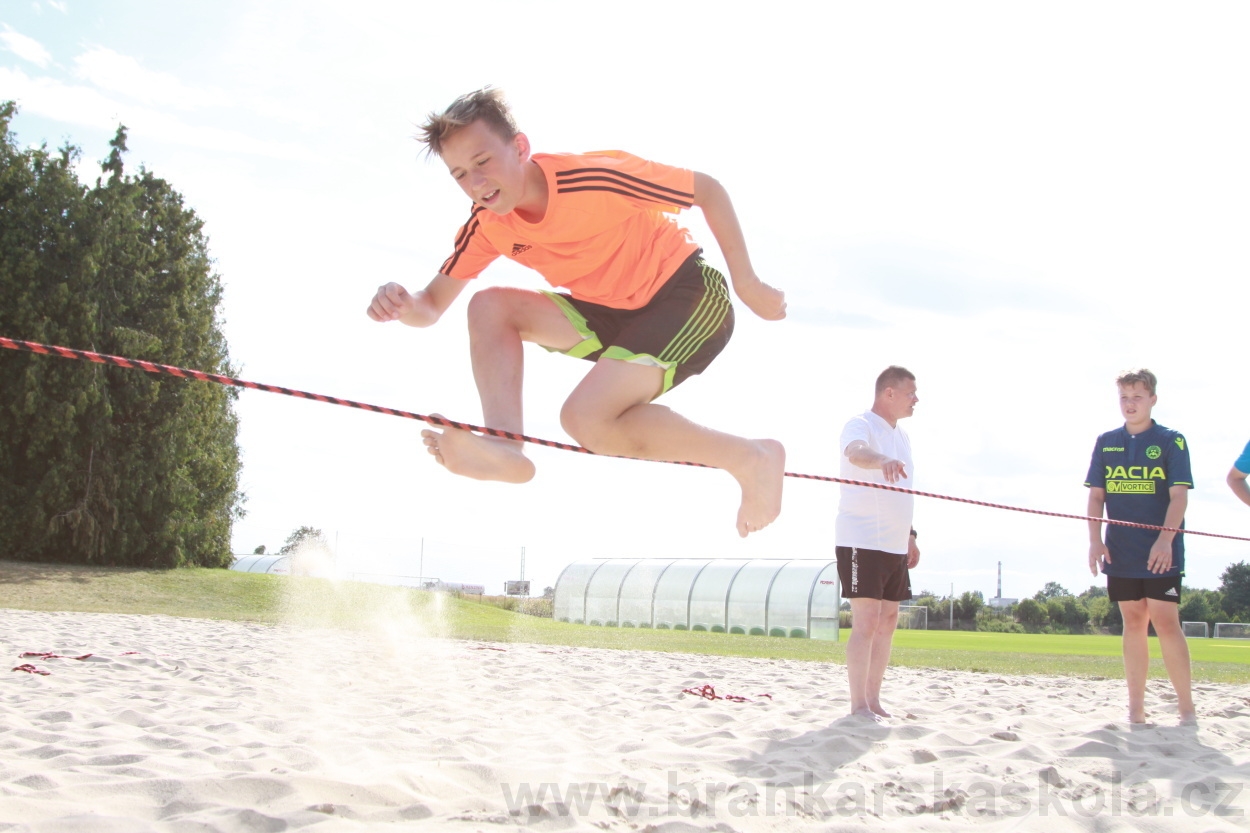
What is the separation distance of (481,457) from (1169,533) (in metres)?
3.61

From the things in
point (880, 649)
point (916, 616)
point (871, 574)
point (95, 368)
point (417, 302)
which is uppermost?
point (95, 368)

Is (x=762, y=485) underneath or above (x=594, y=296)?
underneath

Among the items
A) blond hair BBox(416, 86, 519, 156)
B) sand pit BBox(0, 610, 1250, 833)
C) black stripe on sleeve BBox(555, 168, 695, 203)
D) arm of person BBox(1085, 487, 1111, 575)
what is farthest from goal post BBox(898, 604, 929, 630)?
blond hair BBox(416, 86, 519, 156)

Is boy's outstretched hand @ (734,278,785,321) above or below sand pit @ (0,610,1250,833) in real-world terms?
above

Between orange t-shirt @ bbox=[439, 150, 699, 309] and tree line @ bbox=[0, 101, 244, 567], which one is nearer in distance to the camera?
orange t-shirt @ bbox=[439, 150, 699, 309]

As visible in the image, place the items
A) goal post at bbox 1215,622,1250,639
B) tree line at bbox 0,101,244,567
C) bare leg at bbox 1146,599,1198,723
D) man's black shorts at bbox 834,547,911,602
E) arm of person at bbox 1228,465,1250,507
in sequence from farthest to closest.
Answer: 1. goal post at bbox 1215,622,1250,639
2. tree line at bbox 0,101,244,567
3. arm of person at bbox 1228,465,1250,507
4. bare leg at bbox 1146,599,1198,723
5. man's black shorts at bbox 834,547,911,602

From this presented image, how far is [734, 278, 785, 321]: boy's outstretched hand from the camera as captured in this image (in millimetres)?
3281

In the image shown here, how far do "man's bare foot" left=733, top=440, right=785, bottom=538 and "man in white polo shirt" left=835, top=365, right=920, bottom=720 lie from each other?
147 centimetres

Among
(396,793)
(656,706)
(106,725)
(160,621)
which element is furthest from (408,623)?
(396,793)

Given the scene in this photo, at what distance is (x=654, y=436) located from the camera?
123 inches

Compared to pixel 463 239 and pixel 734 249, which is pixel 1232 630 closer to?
pixel 734 249

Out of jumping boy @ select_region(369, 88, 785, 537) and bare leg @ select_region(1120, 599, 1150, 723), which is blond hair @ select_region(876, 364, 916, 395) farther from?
jumping boy @ select_region(369, 88, 785, 537)

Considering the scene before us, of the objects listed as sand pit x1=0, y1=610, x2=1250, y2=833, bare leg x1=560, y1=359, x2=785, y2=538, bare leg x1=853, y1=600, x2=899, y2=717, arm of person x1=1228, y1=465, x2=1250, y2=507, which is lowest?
sand pit x1=0, y1=610, x2=1250, y2=833

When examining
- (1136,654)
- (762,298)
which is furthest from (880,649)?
(762,298)
